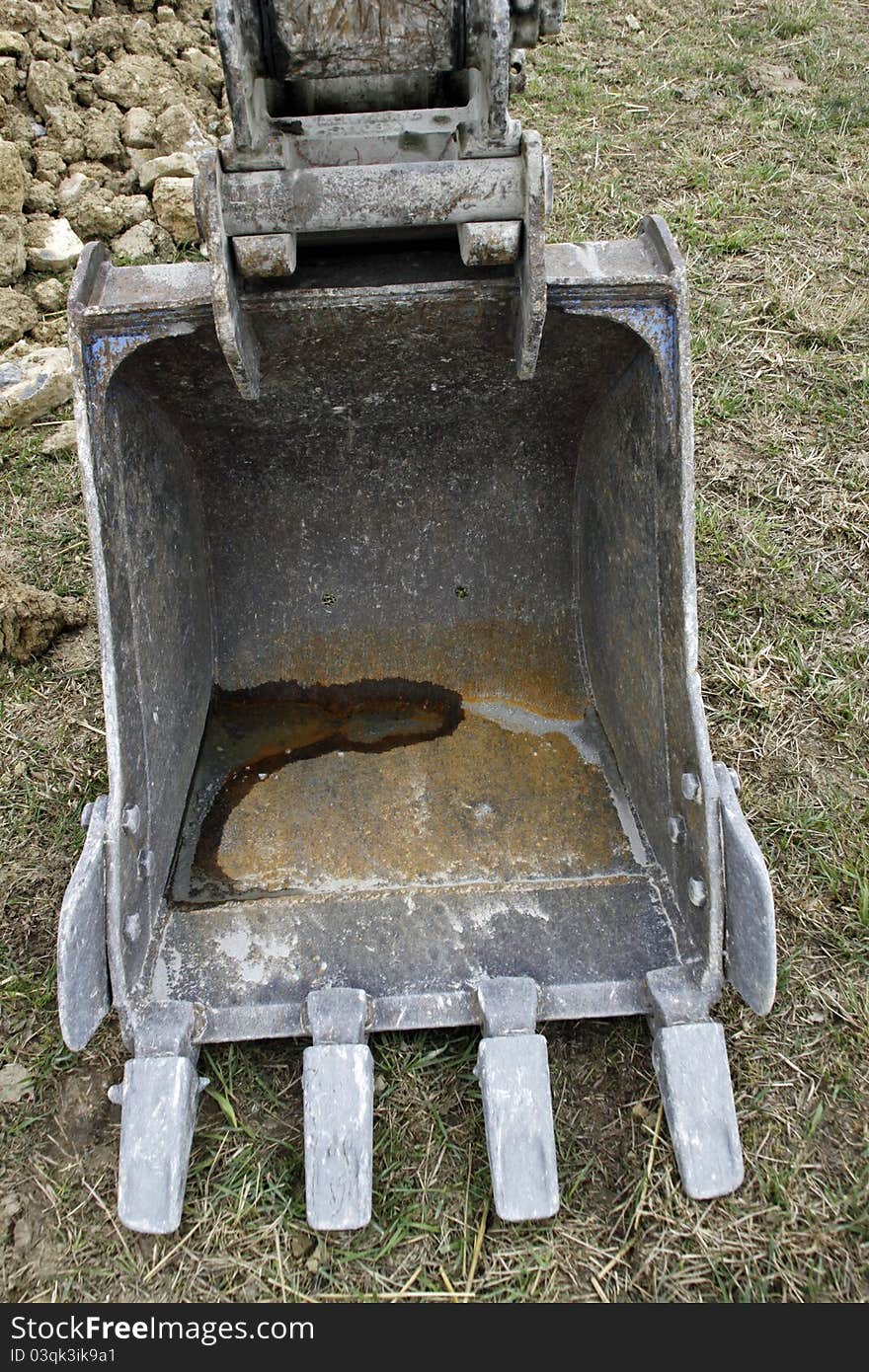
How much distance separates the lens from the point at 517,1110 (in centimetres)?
158

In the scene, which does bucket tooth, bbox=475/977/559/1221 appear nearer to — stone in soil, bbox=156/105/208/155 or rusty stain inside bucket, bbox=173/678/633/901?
rusty stain inside bucket, bbox=173/678/633/901

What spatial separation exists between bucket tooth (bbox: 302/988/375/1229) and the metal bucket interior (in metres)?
0.08

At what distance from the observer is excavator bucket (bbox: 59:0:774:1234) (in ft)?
5.23

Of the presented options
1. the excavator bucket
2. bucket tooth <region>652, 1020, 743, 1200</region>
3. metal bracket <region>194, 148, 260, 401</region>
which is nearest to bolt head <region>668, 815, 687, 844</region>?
the excavator bucket

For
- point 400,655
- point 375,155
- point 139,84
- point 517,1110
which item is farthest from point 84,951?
point 139,84

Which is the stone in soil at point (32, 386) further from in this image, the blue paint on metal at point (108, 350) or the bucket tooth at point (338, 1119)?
the bucket tooth at point (338, 1119)

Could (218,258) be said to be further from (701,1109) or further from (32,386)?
(32,386)

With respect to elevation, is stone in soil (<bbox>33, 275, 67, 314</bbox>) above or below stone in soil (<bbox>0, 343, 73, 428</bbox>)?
above

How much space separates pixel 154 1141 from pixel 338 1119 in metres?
0.27

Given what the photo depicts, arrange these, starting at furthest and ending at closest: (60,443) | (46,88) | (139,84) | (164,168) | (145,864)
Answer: (139,84) < (164,168) < (46,88) < (60,443) < (145,864)

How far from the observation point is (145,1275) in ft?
5.23

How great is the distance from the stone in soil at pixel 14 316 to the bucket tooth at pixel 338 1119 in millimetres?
2561

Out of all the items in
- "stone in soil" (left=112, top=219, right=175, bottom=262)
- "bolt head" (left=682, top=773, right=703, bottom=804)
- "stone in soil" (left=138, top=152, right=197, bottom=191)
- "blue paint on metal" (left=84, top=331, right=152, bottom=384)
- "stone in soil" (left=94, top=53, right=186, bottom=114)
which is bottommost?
"bolt head" (left=682, top=773, right=703, bottom=804)

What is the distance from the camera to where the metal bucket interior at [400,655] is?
71.1 inches
